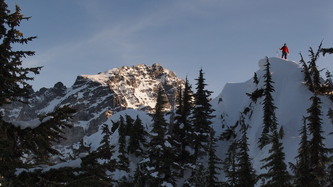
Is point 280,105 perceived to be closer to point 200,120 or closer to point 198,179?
point 200,120

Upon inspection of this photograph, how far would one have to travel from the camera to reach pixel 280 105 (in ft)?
149

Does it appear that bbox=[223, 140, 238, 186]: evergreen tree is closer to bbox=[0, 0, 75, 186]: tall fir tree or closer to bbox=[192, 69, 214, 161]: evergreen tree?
bbox=[192, 69, 214, 161]: evergreen tree

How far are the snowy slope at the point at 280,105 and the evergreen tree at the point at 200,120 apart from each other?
6.83 m

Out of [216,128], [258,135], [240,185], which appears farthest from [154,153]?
[216,128]

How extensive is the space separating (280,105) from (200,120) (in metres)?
12.9

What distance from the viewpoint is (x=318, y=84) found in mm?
42094

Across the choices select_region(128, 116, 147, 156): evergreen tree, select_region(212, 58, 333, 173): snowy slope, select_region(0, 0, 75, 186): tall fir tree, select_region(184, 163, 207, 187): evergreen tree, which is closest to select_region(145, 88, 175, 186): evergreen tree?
select_region(184, 163, 207, 187): evergreen tree

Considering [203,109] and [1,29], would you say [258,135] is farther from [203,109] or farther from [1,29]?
[1,29]

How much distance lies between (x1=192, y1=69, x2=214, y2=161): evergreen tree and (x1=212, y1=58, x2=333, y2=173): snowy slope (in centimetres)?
683

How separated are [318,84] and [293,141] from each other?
921 cm

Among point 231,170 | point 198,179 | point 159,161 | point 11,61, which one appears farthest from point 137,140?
point 11,61

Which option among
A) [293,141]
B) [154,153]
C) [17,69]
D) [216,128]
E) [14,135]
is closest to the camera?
[14,135]

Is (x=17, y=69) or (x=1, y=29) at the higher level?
(x=1, y=29)

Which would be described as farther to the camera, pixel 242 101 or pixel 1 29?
pixel 242 101
